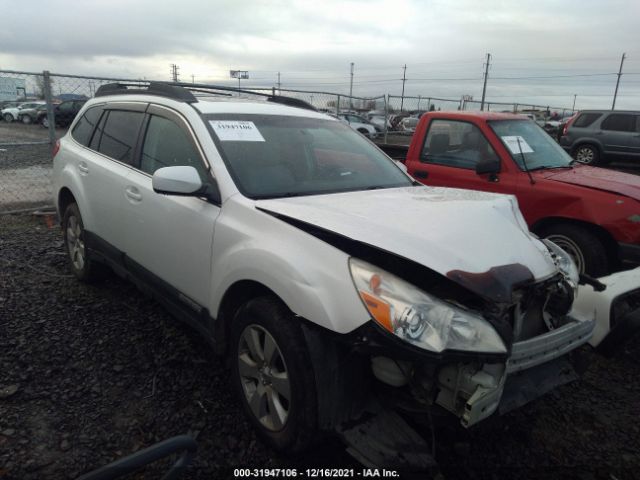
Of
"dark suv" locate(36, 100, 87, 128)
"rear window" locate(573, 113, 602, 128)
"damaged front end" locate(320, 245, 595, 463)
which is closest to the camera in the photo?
"damaged front end" locate(320, 245, 595, 463)

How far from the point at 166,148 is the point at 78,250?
189 cm

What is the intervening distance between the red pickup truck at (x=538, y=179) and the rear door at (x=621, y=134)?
10761 mm

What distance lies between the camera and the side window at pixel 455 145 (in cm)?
527

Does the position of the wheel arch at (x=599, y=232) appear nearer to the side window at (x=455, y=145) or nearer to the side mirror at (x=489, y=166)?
the side mirror at (x=489, y=166)

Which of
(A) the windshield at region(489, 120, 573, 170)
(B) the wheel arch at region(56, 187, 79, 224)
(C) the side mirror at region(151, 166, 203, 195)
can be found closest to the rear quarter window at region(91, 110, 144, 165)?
(B) the wheel arch at region(56, 187, 79, 224)

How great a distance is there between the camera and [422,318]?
185 centimetres

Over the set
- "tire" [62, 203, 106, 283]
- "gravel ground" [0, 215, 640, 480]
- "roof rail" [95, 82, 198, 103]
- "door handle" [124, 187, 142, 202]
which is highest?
"roof rail" [95, 82, 198, 103]

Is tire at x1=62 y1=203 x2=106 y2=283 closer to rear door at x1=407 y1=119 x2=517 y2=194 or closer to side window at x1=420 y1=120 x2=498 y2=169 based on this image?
rear door at x1=407 y1=119 x2=517 y2=194

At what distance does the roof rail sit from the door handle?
707mm

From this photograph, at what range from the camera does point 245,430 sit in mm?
2559

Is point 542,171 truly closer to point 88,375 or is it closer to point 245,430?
point 245,430

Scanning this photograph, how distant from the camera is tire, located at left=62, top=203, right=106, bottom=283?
4.24 meters

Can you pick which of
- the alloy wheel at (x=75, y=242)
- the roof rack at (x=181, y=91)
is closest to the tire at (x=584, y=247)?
the roof rack at (x=181, y=91)

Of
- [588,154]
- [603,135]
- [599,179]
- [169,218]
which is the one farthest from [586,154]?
[169,218]
